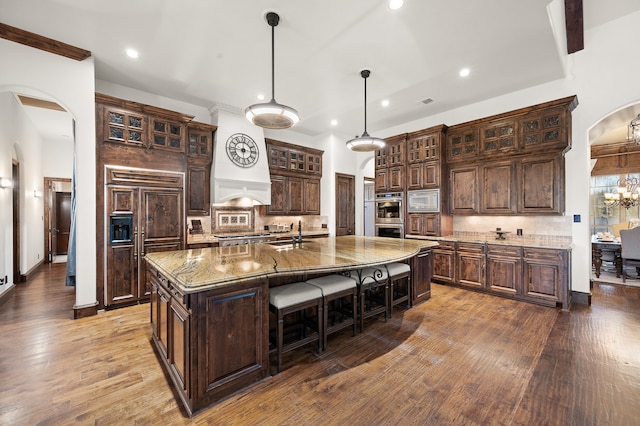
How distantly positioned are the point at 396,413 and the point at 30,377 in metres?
2.91

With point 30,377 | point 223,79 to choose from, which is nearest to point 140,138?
point 223,79

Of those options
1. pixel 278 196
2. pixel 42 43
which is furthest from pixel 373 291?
pixel 42 43

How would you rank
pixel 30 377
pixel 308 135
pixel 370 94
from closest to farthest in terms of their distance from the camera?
pixel 30 377 → pixel 370 94 → pixel 308 135

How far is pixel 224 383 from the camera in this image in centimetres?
192

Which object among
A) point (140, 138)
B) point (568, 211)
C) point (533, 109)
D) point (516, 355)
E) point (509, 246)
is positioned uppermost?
point (533, 109)

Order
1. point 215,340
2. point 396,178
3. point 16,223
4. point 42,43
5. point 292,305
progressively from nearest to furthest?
point 215,340, point 292,305, point 42,43, point 16,223, point 396,178

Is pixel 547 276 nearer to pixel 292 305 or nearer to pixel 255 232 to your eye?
pixel 292 305

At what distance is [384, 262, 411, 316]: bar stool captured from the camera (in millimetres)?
3334

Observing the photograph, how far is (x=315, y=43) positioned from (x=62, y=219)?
9414mm

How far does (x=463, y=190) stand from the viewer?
5031mm

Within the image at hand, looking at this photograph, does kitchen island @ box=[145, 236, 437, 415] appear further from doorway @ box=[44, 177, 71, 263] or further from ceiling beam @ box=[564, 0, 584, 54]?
doorway @ box=[44, 177, 71, 263]

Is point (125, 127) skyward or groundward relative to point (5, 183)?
skyward

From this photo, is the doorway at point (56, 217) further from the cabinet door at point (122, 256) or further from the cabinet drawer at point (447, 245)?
the cabinet drawer at point (447, 245)

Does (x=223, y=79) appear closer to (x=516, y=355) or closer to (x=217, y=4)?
(x=217, y=4)
